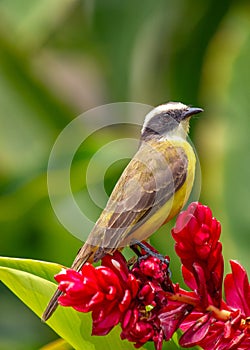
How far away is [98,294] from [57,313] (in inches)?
14.3

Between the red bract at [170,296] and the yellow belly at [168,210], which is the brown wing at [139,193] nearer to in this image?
the yellow belly at [168,210]

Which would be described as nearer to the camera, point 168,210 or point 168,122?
point 168,210

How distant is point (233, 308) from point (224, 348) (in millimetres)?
162

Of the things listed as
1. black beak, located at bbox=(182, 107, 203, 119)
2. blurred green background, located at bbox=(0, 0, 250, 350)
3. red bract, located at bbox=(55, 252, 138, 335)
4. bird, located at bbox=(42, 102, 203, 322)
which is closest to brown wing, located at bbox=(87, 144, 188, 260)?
bird, located at bbox=(42, 102, 203, 322)

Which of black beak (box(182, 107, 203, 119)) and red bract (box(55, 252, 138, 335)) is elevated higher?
black beak (box(182, 107, 203, 119))

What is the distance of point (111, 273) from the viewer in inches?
67.0

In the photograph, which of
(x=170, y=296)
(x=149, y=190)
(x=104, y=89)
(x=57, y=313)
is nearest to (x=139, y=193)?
(x=149, y=190)

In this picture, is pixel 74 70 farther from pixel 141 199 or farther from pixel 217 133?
pixel 141 199

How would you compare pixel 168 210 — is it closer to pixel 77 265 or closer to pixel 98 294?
pixel 77 265

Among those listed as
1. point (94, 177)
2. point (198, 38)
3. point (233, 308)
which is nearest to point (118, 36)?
point (198, 38)

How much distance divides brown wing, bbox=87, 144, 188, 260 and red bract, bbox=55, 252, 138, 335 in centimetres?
21

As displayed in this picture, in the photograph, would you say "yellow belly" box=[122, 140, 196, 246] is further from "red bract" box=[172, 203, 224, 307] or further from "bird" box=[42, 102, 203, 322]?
"red bract" box=[172, 203, 224, 307]

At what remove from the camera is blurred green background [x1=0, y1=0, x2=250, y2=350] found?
315 cm

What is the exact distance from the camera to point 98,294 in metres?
1.64
